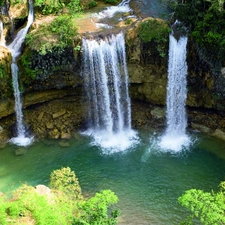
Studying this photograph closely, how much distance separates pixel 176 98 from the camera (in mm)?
19906

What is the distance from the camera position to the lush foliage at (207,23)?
17.1m

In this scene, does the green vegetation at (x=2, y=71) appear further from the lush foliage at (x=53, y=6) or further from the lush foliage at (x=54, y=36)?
the lush foliage at (x=53, y=6)

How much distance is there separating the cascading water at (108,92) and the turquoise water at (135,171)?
1.05 meters

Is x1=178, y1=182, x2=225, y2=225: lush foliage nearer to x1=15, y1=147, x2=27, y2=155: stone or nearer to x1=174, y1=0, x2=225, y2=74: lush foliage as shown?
x1=174, y1=0, x2=225, y2=74: lush foliage

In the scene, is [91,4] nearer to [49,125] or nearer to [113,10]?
[113,10]

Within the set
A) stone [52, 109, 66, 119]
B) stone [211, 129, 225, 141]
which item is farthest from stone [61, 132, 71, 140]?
stone [211, 129, 225, 141]

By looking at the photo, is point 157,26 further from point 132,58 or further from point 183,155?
point 183,155

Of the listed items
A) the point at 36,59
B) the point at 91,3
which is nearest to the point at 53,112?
the point at 36,59

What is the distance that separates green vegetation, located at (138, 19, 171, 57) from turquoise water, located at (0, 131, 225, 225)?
17.0ft

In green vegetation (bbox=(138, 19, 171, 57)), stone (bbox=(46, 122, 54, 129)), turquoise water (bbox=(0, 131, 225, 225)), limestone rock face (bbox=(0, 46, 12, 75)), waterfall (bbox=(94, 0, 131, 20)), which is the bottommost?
turquoise water (bbox=(0, 131, 225, 225))

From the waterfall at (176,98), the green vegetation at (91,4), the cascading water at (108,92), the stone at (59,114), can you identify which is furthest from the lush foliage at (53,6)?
the waterfall at (176,98)

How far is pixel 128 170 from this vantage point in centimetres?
1755

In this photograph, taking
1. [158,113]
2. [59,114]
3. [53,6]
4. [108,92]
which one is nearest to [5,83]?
[59,114]

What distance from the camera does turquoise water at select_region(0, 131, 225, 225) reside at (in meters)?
15.2
